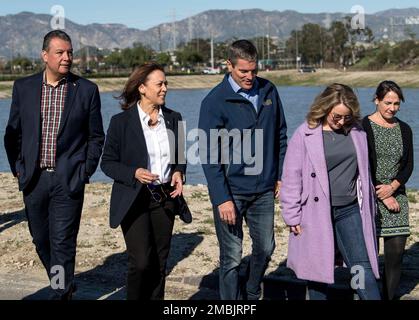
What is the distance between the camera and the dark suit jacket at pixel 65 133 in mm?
5906

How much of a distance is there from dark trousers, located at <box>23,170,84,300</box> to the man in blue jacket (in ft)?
3.75

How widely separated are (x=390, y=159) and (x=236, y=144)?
1194 millimetres

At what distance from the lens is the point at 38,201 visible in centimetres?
600

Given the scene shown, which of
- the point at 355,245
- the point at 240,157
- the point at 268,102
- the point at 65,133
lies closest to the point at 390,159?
the point at 355,245

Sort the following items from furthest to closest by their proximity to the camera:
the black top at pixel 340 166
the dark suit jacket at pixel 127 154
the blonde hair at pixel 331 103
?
the dark suit jacket at pixel 127 154
the black top at pixel 340 166
the blonde hair at pixel 331 103

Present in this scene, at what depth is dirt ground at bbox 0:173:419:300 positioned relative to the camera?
6.95m

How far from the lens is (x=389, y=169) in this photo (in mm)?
5914

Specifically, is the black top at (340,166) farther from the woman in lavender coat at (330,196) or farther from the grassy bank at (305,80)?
the grassy bank at (305,80)

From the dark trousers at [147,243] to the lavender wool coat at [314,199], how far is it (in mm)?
854

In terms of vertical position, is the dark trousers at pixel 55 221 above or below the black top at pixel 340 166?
below

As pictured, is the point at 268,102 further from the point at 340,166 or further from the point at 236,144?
the point at 340,166

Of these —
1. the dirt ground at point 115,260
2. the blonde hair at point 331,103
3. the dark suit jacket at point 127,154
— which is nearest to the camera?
the blonde hair at point 331,103

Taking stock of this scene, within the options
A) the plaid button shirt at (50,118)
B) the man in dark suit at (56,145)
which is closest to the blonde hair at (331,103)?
the man in dark suit at (56,145)

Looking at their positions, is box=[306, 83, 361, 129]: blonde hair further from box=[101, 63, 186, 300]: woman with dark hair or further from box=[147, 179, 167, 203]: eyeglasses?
box=[147, 179, 167, 203]: eyeglasses
